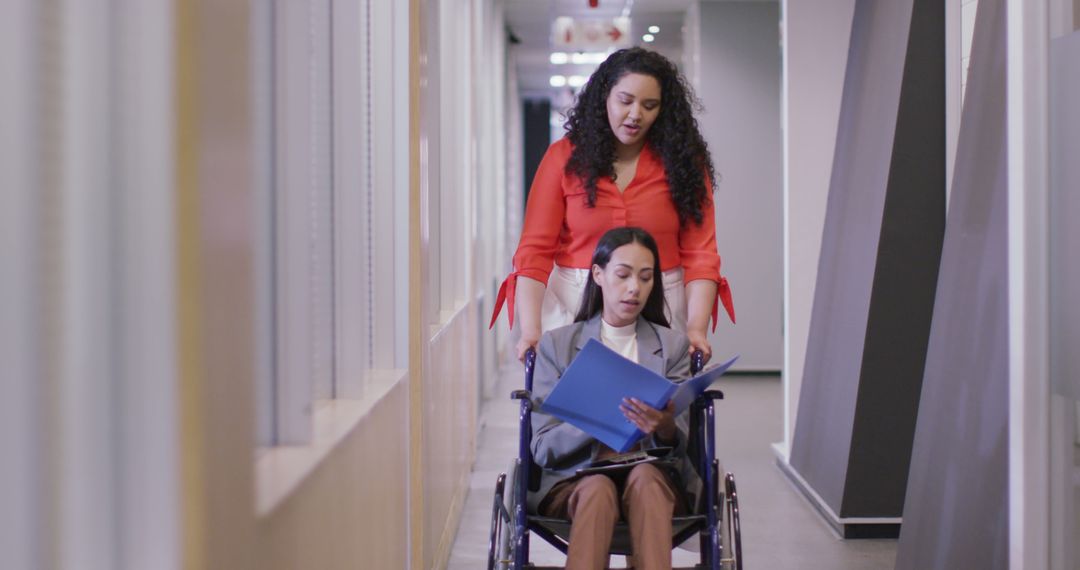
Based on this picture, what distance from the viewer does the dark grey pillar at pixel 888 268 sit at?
461 cm

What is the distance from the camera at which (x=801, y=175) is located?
20.7ft

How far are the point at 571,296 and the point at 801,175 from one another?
3.19 metres

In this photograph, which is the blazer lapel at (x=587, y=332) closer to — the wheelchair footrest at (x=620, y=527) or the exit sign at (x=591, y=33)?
the wheelchair footrest at (x=620, y=527)

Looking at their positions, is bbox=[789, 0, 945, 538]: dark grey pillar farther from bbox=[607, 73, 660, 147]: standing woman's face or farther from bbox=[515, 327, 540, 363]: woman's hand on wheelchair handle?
bbox=[515, 327, 540, 363]: woman's hand on wheelchair handle

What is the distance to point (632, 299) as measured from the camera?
2.98 meters

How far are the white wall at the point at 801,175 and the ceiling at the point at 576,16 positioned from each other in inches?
87.0

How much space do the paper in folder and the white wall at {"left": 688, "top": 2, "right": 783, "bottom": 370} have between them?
24.8 feet

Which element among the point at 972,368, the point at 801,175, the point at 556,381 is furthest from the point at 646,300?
the point at 801,175

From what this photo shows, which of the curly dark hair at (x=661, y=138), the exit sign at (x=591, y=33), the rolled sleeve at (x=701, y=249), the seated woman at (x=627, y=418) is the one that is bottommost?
the seated woman at (x=627, y=418)

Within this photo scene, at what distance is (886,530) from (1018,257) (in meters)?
1.81

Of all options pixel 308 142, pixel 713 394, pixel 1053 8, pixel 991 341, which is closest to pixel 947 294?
pixel 991 341

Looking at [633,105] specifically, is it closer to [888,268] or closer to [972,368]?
[972,368]

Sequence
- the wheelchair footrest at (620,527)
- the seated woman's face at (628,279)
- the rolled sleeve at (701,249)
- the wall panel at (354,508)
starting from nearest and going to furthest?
the wall panel at (354,508), the wheelchair footrest at (620,527), the seated woman's face at (628,279), the rolled sleeve at (701,249)

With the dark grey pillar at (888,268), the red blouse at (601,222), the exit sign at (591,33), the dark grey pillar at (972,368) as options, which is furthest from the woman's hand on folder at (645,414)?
the exit sign at (591,33)
